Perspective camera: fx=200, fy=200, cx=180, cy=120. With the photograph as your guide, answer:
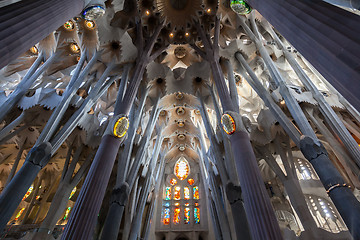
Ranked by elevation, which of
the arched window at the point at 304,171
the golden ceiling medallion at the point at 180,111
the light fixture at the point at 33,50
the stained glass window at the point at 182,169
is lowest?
the arched window at the point at 304,171

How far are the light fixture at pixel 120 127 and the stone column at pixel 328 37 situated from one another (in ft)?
21.9

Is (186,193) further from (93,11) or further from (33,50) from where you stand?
(93,11)

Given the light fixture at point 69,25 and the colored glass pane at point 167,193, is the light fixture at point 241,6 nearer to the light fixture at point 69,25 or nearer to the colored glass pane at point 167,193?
the light fixture at point 69,25

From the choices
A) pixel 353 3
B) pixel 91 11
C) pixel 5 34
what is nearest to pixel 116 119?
pixel 91 11

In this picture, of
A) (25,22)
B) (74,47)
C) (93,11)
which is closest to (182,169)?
(74,47)

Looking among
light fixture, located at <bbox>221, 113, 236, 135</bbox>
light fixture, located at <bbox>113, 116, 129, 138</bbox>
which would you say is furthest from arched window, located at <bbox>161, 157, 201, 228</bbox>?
light fixture, located at <bbox>113, 116, 129, 138</bbox>

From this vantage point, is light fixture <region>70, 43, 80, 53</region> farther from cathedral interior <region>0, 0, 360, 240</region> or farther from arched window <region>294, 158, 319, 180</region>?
arched window <region>294, 158, 319, 180</region>

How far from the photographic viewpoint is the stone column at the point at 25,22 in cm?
347

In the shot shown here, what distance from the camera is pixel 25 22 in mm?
3840

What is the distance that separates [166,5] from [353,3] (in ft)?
48.4

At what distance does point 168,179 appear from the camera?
24.4 meters

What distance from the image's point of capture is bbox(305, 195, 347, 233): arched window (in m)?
13.2

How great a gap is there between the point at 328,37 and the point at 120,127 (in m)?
7.36

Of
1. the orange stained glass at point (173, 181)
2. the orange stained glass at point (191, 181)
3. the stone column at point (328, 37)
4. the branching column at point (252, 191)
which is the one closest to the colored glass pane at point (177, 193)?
the orange stained glass at point (173, 181)
